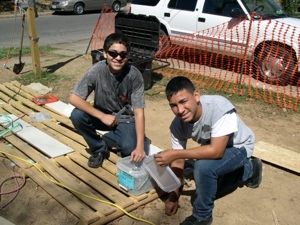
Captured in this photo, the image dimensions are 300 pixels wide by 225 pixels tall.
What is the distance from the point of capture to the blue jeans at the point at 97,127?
124 inches

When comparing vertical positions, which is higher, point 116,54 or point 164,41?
point 116,54

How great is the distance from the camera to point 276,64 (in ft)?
20.0

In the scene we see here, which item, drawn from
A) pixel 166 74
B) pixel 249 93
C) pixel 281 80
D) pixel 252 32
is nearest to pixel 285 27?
pixel 252 32

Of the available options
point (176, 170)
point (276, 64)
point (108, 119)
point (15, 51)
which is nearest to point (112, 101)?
point (108, 119)

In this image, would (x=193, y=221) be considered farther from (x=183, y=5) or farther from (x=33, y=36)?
(x=183, y=5)

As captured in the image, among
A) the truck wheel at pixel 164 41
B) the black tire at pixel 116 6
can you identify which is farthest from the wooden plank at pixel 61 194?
the black tire at pixel 116 6

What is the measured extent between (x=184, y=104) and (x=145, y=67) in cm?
333

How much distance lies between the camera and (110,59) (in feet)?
9.86

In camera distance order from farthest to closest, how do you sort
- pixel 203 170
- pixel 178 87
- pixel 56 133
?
pixel 56 133, pixel 203 170, pixel 178 87

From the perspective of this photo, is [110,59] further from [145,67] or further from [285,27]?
[285,27]

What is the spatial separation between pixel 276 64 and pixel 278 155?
3029mm

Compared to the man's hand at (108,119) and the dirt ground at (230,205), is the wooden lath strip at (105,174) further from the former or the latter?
the man's hand at (108,119)

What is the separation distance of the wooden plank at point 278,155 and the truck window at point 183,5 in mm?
4331

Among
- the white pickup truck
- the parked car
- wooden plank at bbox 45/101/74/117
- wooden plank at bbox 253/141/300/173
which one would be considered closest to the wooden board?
wooden plank at bbox 45/101/74/117
